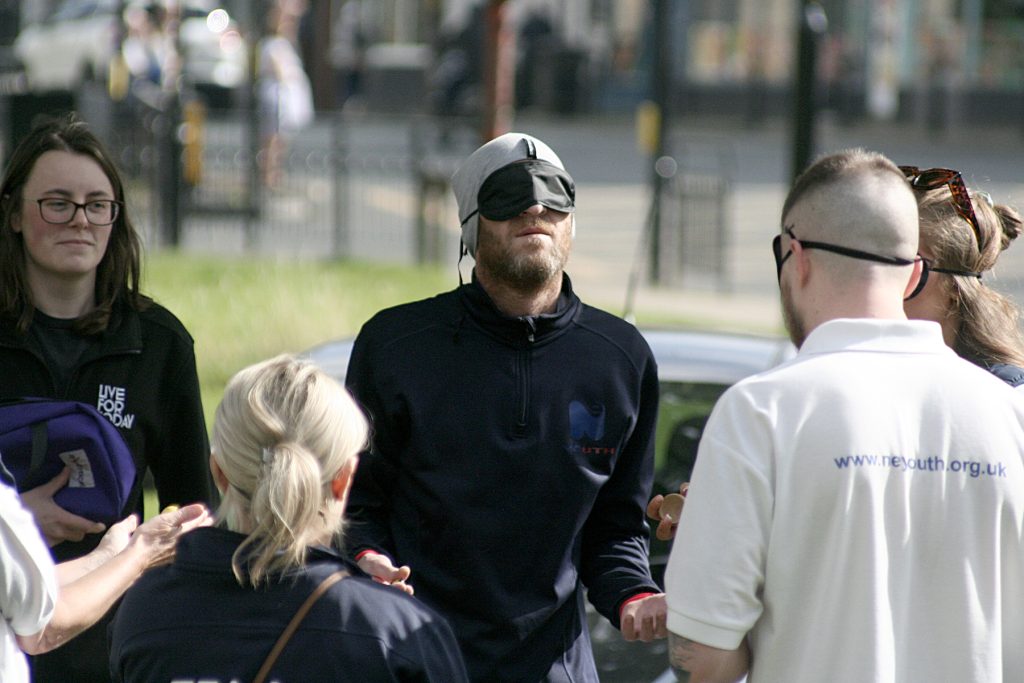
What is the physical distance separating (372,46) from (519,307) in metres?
34.3

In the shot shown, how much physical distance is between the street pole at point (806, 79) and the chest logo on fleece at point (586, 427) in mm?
6515

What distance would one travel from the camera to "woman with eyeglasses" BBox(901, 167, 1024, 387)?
3113 mm

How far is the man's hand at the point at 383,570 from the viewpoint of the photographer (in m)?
2.84

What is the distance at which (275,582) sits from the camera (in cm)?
242

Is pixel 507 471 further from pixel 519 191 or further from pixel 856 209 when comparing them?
pixel 856 209

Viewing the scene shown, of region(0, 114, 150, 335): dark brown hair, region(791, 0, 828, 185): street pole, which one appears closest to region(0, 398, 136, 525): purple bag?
region(0, 114, 150, 335): dark brown hair

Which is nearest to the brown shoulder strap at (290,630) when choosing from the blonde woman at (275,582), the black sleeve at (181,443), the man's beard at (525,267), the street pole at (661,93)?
the blonde woman at (275,582)

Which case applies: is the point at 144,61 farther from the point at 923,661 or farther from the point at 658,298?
the point at 923,661

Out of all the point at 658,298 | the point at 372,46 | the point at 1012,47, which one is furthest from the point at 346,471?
the point at 372,46

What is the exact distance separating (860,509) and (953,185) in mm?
989

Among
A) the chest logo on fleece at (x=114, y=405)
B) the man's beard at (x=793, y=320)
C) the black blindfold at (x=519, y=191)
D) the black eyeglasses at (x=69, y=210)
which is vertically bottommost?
the chest logo on fleece at (x=114, y=405)

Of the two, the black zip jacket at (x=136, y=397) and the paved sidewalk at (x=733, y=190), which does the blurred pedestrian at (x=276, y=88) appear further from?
the black zip jacket at (x=136, y=397)

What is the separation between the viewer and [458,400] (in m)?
3.15

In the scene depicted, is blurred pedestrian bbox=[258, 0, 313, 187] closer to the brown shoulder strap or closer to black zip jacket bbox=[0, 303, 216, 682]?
black zip jacket bbox=[0, 303, 216, 682]
